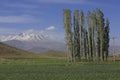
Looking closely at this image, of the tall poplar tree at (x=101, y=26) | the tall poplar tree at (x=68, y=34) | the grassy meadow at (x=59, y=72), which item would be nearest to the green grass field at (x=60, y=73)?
the grassy meadow at (x=59, y=72)

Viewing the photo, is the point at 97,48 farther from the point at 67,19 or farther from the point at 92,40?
the point at 67,19

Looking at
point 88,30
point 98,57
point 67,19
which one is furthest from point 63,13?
point 98,57

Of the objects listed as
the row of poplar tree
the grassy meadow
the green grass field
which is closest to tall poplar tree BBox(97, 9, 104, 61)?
the row of poplar tree

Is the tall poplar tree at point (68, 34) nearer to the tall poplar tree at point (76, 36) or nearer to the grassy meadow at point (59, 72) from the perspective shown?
the tall poplar tree at point (76, 36)

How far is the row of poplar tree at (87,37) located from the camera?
122500 mm

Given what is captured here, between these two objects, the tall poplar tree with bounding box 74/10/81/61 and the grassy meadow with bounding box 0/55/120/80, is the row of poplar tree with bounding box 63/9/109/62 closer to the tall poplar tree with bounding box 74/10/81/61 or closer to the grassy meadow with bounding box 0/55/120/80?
the tall poplar tree with bounding box 74/10/81/61

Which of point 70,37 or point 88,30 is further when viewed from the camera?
point 88,30

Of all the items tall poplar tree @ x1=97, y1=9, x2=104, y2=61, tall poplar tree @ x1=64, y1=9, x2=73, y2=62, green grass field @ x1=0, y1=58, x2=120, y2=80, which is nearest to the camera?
green grass field @ x1=0, y1=58, x2=120, y2=80

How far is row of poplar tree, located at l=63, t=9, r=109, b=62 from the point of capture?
12250 cm

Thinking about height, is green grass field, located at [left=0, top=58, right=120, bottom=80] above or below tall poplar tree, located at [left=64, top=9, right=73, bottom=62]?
below

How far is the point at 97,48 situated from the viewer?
125 meters

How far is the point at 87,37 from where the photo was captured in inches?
5094

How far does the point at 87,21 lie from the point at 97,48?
10592mm

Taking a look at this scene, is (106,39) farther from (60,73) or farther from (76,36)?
(60,73)
